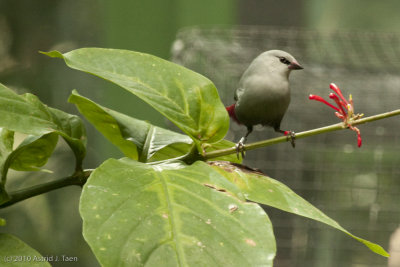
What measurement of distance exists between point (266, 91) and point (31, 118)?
0.30m

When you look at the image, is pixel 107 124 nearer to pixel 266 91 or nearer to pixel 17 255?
pixel 17 255

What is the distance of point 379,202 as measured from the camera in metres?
1.62

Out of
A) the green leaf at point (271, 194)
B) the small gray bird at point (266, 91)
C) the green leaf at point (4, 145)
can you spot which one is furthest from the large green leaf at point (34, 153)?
the small gray bird at point (266, 91)

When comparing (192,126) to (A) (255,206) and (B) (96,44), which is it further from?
(B) (96,44)

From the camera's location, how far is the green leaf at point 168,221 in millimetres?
236

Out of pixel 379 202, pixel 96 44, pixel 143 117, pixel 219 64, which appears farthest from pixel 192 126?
pixel 379 202

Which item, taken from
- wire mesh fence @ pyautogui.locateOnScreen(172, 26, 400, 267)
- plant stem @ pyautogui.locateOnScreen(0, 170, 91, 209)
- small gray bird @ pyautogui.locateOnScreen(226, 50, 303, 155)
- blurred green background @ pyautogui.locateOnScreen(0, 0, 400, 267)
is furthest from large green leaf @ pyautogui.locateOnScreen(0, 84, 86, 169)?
wire mesh fence @ pyautogui.locateOnScreen(172, 26, 400, 267)

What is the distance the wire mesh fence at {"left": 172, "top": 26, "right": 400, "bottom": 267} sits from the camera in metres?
1.51

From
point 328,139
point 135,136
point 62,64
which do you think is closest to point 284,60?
point 135,136

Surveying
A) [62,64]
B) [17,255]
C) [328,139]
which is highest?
[17,255]

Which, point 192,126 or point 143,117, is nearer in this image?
point 192,126

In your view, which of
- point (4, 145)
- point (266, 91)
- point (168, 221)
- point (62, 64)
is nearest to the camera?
point (168, 221)

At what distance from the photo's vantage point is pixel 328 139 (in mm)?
1661

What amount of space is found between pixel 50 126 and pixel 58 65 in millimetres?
984
